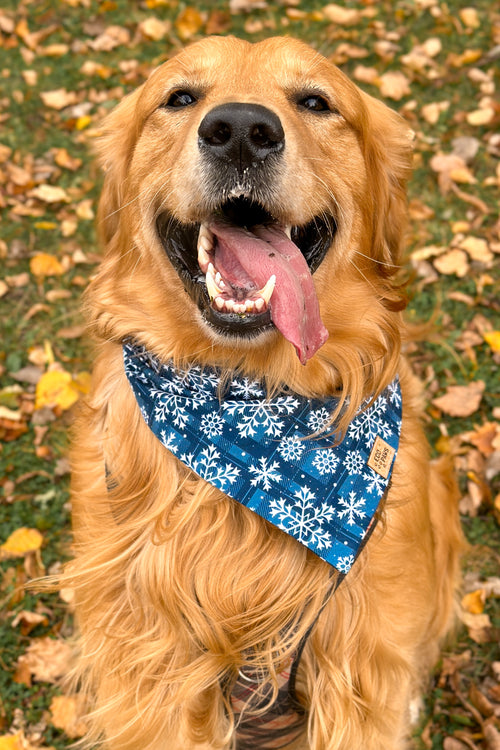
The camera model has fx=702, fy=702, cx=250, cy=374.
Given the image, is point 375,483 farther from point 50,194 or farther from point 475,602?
point 50,194

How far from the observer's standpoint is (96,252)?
4.73 metres

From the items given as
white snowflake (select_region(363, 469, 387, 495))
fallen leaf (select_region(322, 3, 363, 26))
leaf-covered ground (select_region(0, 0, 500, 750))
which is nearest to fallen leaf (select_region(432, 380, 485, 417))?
leaf-covered ground (select_region(0, 0, 500, 750))

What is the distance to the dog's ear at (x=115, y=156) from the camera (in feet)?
8.60

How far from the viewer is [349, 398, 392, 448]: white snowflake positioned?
2.31 m

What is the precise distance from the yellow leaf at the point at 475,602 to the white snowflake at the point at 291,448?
161 centimetres

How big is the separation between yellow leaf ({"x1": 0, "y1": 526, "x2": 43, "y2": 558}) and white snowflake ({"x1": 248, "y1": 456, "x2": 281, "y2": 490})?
1.79 meters

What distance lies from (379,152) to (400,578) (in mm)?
1550

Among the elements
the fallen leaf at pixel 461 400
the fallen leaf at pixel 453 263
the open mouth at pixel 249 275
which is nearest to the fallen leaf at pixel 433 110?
the fallen leaf at pixel 453 263

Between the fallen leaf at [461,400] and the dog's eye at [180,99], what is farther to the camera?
the fallen leaf at [461,400]

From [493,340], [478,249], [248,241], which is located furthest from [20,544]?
[478,249]

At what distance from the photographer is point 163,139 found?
2.41 meters

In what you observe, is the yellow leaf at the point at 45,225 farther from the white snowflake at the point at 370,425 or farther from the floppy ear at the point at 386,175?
the white snowflake at the point at 370,425

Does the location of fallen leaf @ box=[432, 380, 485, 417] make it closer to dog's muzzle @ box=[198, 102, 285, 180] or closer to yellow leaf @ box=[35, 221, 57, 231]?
dog's muzzle @ box=[198, 102, 285, 180]

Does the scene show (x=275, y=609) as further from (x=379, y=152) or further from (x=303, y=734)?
(x=379, y=152)
